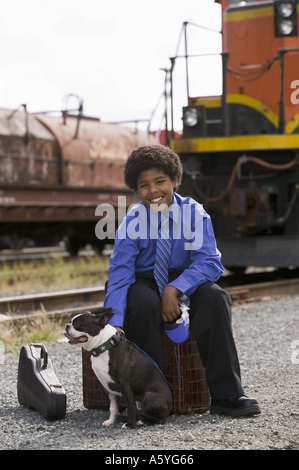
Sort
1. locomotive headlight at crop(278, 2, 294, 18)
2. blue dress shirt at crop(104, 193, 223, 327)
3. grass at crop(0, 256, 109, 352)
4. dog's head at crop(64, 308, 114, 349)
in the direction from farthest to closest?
locomotive headlight at crop(278, 2, 294, 18) → grass at crop(0, 256, 109, 352) → blue dress shirt at crop(104, 193, 223, 327) → dog's head at crop(64, 308, 114, 349)

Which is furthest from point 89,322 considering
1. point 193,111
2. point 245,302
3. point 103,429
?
point 193,111

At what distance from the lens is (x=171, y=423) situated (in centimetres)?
304

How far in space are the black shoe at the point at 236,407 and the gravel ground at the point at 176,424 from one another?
3 centimetres

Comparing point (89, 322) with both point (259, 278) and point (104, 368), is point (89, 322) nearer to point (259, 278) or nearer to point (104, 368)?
point (104, 368)

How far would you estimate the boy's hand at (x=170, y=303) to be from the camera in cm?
310

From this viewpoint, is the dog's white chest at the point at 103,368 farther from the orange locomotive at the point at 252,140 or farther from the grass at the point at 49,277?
the grass at the point at 49,277

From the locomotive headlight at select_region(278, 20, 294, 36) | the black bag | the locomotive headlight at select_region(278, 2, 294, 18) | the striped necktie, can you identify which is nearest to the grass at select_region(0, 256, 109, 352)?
the black bag

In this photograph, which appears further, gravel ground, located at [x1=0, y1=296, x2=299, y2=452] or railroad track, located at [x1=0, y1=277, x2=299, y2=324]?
railroad track, located at [x1=0, y1=277, x2=299, y2=324]

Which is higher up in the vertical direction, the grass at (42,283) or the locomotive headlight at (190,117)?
the locomotive headlight at (190,117)

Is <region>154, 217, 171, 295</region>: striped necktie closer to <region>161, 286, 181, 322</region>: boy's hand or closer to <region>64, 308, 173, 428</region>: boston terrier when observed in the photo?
<region>161, 286, 181, 322</region>: boy's hand

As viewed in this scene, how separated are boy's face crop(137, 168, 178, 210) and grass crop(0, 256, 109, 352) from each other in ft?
6.98

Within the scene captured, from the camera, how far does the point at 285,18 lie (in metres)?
7.59

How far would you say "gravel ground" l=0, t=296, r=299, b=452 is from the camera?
2.69 m

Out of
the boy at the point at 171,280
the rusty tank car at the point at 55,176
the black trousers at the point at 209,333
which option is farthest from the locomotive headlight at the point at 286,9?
the rusty tank car at the point at 55,176
